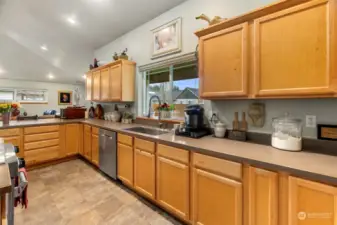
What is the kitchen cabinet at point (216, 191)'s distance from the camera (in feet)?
4.68

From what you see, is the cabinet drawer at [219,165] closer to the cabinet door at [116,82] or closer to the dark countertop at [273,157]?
the dark countertop at [273,157]

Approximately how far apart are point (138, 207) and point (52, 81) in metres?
9.67

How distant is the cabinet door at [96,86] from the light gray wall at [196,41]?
3.12 feet

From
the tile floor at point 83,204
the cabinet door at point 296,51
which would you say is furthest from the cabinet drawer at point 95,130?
the cabinet door at point 296,51

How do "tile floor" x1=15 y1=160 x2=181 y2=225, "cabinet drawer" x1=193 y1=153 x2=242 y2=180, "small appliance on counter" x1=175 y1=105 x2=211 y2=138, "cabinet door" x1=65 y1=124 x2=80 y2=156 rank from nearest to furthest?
1. "cabinet drawer" x1=193 y1=153 x2=242 y2=180
2. "tile floor" x1=15 y1=160 x2=181 y2=225
3. "small appliance on counter" x1=175 y1=105 x2=211 y2=138
4. "cabinet door" x1=65 y1=124 x2=80 y2=156

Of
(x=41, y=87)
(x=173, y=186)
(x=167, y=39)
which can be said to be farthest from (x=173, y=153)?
(x=41, y=87)

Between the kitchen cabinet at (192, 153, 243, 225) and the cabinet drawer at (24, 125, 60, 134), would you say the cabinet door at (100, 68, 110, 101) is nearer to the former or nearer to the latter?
the cabinet drawer at (24, 125, 60, 134)

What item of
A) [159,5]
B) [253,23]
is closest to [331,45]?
[253,23]

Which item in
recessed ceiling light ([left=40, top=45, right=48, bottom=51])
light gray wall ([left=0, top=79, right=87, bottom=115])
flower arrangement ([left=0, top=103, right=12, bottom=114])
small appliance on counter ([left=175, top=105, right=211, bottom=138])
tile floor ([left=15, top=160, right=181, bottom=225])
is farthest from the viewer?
light gray wall ([left=0, top=79, right=87, bottom=115])

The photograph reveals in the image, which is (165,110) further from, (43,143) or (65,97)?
(65,97)

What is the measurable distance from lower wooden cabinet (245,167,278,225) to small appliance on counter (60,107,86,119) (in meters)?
4.13

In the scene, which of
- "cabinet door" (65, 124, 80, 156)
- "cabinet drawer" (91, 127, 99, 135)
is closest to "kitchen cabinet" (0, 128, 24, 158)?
"cabinet door" (65, 124, 80, 156)

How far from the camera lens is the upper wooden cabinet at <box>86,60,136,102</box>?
132 inches

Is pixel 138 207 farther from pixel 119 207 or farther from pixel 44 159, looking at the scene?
pixel 44 159
